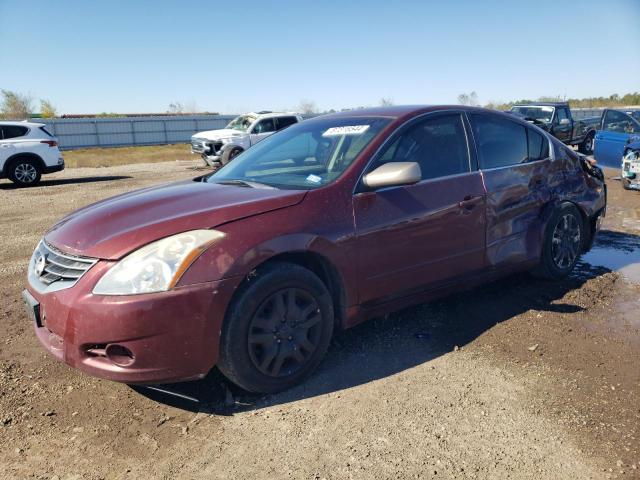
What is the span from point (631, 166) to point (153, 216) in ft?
32.1

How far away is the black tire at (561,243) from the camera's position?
470 cm

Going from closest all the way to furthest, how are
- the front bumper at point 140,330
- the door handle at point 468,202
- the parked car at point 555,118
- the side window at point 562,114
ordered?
the front bumper at point 140,330 → the door handle at point 468,202 → the parked car at point 555,118 → the side window at point 562,114

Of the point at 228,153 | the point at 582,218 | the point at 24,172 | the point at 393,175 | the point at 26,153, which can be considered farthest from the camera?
the point at 228,153

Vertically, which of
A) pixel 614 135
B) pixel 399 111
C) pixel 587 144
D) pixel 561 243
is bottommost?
pixel 587 144

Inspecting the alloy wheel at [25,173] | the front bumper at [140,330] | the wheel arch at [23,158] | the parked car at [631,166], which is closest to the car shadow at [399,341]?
the front bumper at [140,330]

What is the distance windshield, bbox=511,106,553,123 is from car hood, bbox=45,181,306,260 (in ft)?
54.9

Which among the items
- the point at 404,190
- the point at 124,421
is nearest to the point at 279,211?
the point at 404,190

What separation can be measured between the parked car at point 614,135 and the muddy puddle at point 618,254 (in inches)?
184

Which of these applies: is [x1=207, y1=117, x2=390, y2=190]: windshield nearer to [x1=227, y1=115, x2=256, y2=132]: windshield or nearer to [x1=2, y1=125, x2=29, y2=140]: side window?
[x1=2, y1=125, x2=29, y2=140]: side window

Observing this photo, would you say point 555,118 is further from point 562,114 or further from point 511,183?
point 511,183

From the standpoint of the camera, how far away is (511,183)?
4.28 metres

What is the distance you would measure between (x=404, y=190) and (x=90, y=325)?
210 cm

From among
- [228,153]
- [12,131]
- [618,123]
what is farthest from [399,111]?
[12,131]

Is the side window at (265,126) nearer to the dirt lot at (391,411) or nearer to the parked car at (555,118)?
→ the parked car at (555,118)
